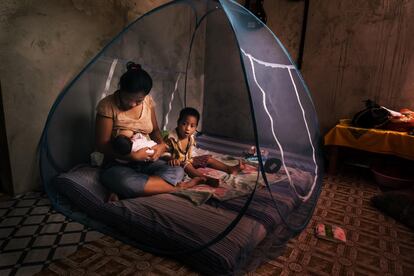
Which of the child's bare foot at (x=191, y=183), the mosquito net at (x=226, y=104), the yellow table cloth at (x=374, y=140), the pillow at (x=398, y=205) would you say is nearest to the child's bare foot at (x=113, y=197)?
the mosquito net at (x=226, y=104)

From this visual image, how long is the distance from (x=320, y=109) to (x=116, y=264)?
2408mm

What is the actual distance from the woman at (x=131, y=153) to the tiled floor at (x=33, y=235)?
28 cm

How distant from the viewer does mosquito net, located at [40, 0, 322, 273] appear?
1407mm

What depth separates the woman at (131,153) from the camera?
1.71 m

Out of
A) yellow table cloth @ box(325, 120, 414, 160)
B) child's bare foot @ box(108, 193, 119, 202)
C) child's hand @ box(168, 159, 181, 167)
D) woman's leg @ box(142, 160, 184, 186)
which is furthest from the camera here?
yellow table cloth @ box(325, 120, 414, 160)

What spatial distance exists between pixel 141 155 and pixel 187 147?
32 centimetres

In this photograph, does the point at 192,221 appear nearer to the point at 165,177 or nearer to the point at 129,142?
the point at 165,177

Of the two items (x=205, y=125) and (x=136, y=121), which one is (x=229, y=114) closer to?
(x=205, y=125)

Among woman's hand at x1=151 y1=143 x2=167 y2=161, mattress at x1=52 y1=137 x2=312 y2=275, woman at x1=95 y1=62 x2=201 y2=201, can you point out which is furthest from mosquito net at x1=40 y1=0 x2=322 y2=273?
woman's hand at x1=151 y1=143 x2=167 y2=161

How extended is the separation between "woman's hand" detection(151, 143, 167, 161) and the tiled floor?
1.85 feet

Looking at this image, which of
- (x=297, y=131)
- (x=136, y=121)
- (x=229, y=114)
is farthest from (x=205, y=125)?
(x=297, y=131)

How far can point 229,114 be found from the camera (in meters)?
3.29

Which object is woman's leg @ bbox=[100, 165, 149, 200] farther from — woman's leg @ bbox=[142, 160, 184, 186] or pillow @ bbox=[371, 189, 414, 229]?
pillow @ bbox=[371, 189, 414, 229]

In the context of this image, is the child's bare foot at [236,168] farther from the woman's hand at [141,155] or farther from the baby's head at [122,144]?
the baby's head at [122,144]
